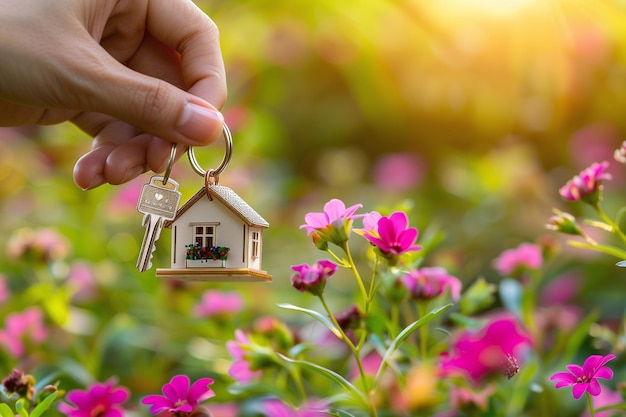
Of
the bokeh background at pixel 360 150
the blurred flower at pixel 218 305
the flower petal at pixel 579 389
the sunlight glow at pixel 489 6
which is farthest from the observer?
the sunlight glow at pixel 489 6

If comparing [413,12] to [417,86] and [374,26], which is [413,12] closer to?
[374,26]

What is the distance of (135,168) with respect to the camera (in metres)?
1.07

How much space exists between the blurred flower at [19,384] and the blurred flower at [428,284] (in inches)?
20.4

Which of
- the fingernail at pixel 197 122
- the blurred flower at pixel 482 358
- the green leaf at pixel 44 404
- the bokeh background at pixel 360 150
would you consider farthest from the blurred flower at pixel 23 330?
the blurred flower at pixel 482 358

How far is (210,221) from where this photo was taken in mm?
1001

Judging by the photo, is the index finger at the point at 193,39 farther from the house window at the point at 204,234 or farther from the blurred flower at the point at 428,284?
the blurred flower at the point at 428,284

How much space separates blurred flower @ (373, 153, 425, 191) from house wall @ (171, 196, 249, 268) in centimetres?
164

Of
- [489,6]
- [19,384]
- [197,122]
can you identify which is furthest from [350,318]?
[489,6]

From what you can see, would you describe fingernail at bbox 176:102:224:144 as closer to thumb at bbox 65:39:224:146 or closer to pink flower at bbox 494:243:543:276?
thumb at bbox 65:39:224:146

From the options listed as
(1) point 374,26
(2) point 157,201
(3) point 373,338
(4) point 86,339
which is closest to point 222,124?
(2) point 157,201

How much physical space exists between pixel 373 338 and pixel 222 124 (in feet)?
1.16

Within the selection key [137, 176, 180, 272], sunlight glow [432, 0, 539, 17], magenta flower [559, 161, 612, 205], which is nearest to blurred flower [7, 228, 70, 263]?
key [137, 176, 180, 272]

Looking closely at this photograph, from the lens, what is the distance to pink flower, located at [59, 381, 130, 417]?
928 mm

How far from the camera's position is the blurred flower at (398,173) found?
2652 mm
